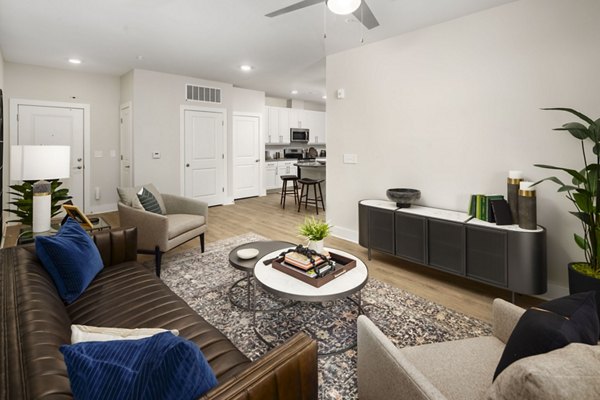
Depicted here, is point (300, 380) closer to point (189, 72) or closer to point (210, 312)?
point (210, 312)

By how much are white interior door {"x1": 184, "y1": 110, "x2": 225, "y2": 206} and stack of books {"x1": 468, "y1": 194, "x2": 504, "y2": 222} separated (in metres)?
5.19

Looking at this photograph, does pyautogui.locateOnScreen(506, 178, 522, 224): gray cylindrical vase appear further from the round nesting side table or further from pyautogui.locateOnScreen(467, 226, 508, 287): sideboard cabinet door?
the round nesting side table

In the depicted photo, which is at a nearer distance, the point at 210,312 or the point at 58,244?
the point at 58,244

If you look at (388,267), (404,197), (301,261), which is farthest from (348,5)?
(388,267)

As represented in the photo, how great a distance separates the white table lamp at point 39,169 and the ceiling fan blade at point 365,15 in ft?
9.39

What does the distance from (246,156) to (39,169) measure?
530 cm

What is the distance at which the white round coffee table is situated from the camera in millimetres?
1889

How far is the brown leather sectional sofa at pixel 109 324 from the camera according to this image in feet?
2.84

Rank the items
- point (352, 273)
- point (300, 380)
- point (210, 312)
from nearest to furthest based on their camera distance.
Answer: point (300, 380), point (352, 273), point (210, 312)

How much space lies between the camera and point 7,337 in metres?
1.06

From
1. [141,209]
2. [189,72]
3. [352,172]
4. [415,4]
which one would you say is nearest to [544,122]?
[415,4]

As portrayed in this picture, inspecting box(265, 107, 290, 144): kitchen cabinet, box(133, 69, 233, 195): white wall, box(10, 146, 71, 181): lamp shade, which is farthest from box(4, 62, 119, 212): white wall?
box(265, 107, 290, 144): kitchen cabinet

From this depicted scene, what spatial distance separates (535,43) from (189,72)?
5.17 m

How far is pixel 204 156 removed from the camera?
664cm
